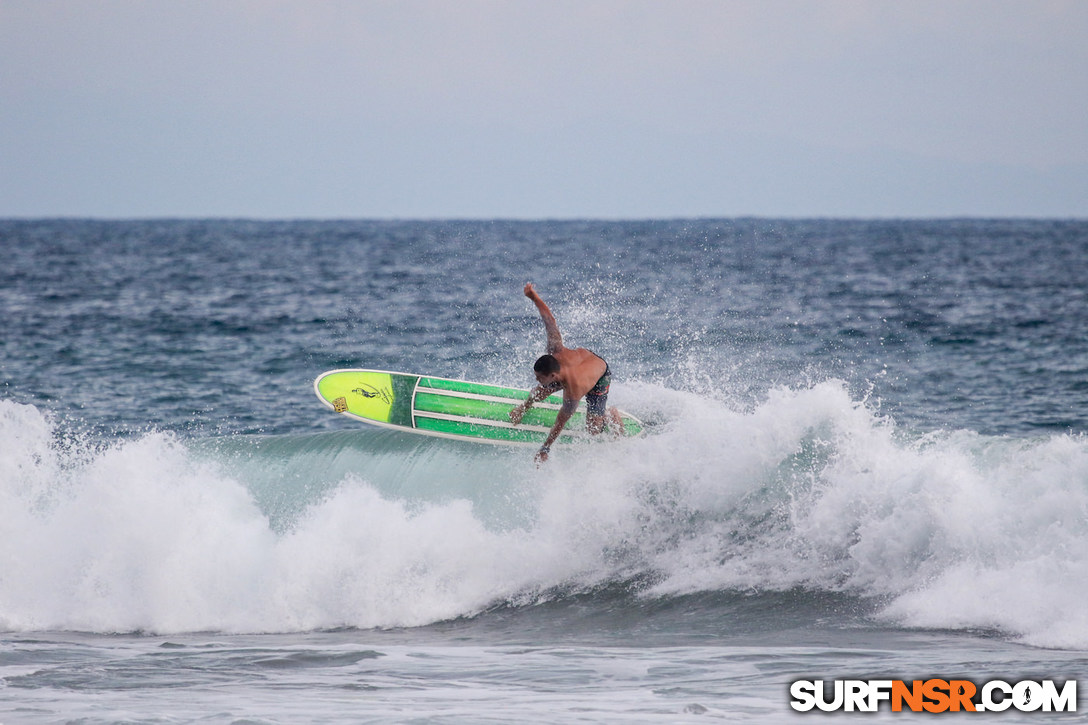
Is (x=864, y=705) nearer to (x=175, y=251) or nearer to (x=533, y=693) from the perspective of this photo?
(x=533, y=693)

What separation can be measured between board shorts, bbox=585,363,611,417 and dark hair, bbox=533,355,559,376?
3.12 feet

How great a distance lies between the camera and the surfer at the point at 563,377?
8.75 metres

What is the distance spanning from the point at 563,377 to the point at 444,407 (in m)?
2.26

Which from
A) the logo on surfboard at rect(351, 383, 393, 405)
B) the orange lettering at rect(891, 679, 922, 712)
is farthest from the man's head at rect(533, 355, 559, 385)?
the orange lettering at rect(891, 679, 922, 712)

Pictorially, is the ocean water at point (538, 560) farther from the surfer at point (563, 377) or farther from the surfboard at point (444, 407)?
the surfer at point (563, 377)

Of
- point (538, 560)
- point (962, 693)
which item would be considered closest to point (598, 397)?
point (538, 560)

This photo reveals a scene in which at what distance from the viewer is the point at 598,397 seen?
9719 millimetres

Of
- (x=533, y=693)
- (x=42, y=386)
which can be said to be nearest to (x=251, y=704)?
(x=533, y=693)

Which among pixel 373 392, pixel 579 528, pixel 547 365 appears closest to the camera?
pixel 547 365

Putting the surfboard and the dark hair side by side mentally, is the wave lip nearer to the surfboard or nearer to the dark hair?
the surfboard

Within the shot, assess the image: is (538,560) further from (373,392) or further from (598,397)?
(373,392)

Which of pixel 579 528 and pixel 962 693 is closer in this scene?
pixel 962 693

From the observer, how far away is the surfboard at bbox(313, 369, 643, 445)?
33.6 feet

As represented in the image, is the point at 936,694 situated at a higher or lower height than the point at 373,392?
lower
